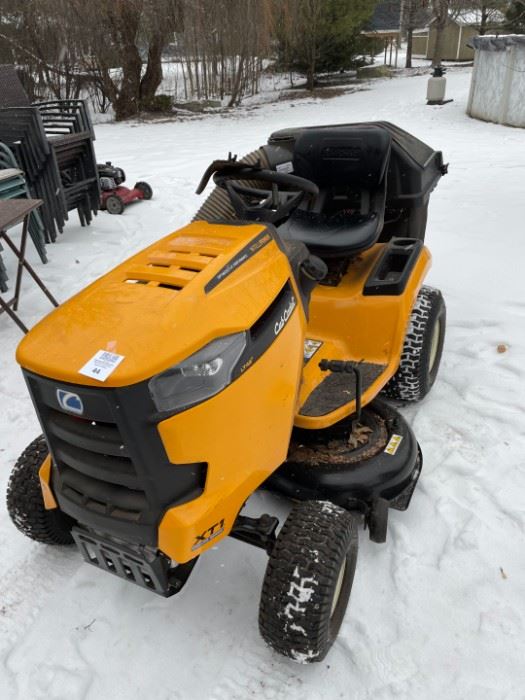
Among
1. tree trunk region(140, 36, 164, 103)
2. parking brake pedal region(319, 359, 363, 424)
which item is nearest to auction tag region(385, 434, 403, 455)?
parking brake pedal region(319, 359, 363, 424)

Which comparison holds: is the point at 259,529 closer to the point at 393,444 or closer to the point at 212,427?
the point at 212,427

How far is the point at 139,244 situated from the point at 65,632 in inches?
147

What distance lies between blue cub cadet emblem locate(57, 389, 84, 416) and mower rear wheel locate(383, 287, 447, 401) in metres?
1.66

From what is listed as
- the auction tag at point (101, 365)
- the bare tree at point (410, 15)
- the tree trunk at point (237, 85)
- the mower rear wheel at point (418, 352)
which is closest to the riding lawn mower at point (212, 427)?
the auction tag at point (101, 365)

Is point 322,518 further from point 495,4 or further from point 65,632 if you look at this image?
point 495,4

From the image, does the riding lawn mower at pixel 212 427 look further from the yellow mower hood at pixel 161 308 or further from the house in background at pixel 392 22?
the house in background at pixel 392 22

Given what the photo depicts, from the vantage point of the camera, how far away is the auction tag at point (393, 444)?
6.79ft

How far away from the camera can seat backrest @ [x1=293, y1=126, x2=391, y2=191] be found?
2.61 metres

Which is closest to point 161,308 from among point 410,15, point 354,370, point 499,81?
point 354,370

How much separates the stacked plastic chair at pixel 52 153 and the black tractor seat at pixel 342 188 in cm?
288

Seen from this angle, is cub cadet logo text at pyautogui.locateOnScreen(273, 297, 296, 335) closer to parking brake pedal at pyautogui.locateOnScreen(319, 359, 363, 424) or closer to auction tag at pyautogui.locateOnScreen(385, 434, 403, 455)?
parking brake pedal at pyautogui.locateOnScreen(319, 359, 363, 424)

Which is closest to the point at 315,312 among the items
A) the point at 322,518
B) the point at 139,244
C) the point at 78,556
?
the point at 322,518

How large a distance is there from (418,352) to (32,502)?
1.70 metres

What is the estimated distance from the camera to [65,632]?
5.96 feet
